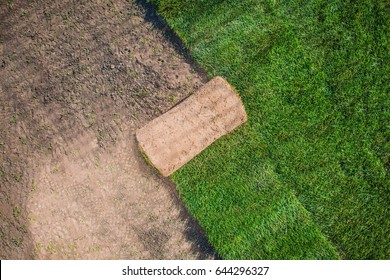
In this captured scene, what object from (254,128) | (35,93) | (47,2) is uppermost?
(47,2)

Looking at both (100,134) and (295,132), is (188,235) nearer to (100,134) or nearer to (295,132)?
(100,134)

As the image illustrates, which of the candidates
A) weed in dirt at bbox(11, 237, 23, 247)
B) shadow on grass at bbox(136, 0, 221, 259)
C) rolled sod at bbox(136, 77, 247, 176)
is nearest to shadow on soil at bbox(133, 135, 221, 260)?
shadow on grass at bbox(136, 0, 221, 259)

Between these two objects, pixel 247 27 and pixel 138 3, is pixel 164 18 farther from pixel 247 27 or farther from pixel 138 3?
pixel 247 27

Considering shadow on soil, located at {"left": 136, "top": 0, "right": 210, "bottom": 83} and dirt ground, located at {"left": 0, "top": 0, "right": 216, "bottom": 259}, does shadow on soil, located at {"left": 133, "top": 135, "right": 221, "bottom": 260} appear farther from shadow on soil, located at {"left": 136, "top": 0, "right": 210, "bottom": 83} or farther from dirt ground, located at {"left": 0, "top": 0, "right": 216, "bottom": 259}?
shadow on soil, located at {"left": 136, "top": 0, "right": 210, "bottom": 83}

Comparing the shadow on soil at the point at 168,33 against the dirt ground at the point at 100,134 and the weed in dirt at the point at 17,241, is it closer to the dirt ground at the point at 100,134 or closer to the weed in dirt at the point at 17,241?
the dirt ground at the point at 100,134

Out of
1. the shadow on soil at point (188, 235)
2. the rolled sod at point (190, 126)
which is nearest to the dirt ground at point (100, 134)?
the shadow on soil at point (188, 235)
